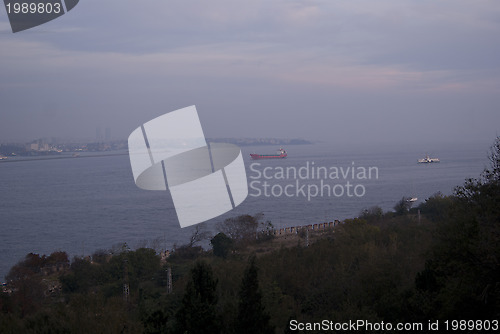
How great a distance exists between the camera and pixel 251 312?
533cm

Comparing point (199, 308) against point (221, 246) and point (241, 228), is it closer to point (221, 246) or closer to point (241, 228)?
point (221, 246)

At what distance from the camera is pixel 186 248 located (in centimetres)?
1370

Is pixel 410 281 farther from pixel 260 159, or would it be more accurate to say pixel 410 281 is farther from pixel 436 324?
pixel 260 159

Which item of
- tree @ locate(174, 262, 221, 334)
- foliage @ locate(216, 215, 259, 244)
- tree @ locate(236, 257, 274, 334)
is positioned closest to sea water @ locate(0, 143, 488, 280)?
foliage @ locate(216, 215, 259, 244)

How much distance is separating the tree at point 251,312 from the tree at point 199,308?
297 mm

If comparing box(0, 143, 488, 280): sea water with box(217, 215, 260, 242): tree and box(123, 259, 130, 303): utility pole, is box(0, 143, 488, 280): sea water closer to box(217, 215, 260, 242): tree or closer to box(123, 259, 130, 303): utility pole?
box(217, 215, 260, 242): tree

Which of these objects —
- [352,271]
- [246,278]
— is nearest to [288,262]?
[352,271]

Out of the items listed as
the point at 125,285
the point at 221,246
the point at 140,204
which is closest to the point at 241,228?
the point at 221,246

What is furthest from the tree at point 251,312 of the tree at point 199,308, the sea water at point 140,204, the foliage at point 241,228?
the foliage at point 241,228

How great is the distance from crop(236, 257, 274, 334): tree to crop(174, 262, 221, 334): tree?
0.98 feet

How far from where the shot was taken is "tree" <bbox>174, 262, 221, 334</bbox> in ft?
16.5

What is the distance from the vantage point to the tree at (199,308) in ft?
16.5

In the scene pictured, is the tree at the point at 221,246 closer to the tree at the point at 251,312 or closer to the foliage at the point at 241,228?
the foliage at the point at 241,228

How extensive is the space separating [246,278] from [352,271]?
3.22m
